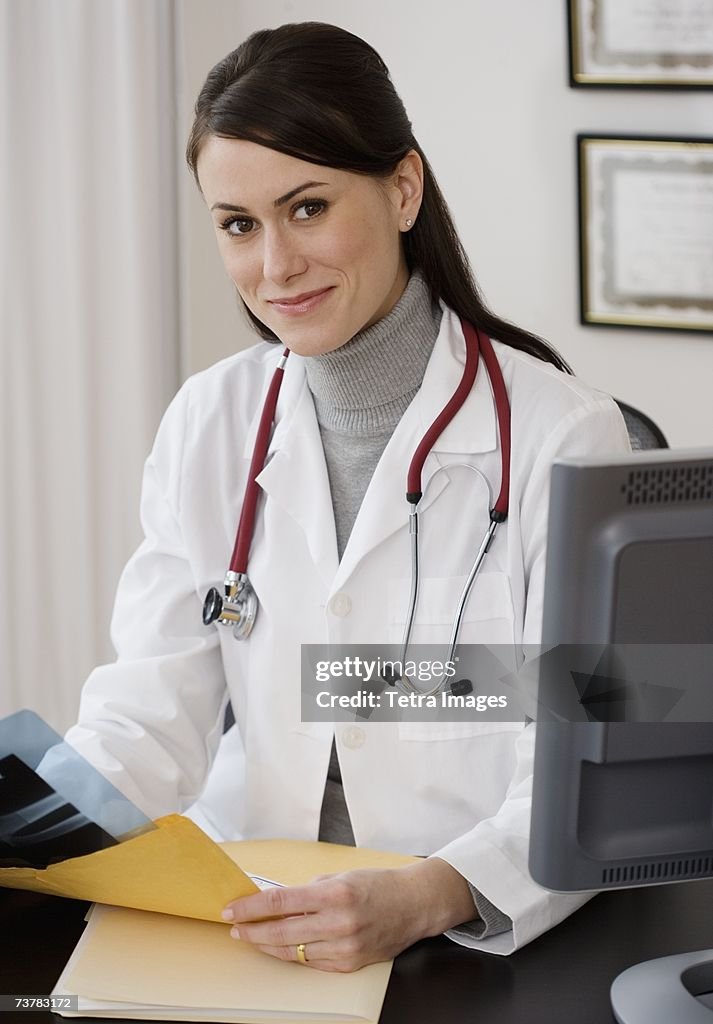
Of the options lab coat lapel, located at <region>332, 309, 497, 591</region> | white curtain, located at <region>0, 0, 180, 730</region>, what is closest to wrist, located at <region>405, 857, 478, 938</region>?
lab coat lapel, located at <region>332, 309, 497, 591</region>

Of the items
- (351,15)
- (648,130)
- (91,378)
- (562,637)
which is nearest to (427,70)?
(351,15)

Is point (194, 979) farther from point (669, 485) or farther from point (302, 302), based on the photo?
point (302, 302)

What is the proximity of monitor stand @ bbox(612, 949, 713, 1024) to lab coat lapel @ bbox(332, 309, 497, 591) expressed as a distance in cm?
60

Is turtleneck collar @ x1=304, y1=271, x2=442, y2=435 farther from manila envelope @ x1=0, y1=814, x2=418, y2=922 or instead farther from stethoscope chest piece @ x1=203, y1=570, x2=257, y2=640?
manila envelope @ x1=0, y1=814, x2=418, y2=922

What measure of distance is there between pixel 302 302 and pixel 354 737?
20.5 inches

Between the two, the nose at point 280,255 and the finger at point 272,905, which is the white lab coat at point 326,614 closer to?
the nose at point 280,255

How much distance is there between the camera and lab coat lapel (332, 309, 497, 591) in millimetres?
1499

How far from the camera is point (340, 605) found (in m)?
1.50

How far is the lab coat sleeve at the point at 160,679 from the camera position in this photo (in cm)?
148

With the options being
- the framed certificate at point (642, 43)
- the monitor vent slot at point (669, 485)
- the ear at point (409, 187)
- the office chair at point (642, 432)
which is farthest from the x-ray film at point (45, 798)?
the framed certificate at point (642, 43)

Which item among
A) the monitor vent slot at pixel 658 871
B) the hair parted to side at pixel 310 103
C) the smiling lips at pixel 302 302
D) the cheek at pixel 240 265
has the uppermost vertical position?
the hair parted to side at pixel 310 103

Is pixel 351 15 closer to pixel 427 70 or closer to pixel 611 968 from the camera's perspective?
pixel 427 70

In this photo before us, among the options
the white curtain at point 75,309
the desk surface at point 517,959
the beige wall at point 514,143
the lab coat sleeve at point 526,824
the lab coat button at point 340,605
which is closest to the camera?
the desk surface at point 517,959

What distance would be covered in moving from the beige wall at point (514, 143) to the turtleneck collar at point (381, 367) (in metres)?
1.09
